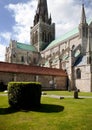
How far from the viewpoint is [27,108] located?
13977 mm

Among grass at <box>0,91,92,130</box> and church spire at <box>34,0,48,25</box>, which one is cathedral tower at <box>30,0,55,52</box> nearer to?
church spire at <box>34,0,48,25</box>

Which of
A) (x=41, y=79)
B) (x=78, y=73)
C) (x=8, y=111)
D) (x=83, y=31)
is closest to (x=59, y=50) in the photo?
(x=83, y=31)

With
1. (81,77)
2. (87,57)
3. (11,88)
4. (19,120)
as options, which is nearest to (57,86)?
(81,77)

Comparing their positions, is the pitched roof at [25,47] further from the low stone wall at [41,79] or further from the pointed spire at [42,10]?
the low stone wall at [41,79]

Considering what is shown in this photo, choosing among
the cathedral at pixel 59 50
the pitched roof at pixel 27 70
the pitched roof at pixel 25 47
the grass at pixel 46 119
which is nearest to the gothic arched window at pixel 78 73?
the cathedral at pixel 59 50

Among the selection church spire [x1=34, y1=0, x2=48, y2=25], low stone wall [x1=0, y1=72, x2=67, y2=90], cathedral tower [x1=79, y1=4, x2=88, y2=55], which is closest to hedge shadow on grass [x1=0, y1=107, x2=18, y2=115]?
low stone wall [x1=0, y1=72, x2=67, y2=90]

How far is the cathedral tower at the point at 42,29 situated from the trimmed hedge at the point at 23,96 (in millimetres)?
53629

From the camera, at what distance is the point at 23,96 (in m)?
14.0

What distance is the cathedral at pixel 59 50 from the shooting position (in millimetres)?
40156

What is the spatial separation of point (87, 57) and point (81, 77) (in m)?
4.47

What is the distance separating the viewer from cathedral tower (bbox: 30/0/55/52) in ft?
223

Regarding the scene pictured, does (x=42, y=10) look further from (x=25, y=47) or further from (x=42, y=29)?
(x=25, y=47)

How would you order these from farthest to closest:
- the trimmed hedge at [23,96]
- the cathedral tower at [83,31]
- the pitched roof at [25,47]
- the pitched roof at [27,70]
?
the pitched roof at [25,47] < the cathedral tower at [83,31] < the pitched roof at [27,70] < the trimmed hedge at [23,96]

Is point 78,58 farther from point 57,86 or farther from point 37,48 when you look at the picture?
point 37,48
